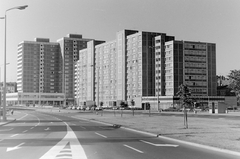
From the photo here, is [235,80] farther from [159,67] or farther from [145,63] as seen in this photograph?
[145,63]

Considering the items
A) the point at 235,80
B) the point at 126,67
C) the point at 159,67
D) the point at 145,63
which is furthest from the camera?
the point at 126,67

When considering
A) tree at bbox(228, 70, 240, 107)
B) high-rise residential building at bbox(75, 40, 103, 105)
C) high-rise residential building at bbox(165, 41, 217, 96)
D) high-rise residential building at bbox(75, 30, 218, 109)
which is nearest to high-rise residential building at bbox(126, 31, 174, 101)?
high-rise residential building at bbox(75, 30, 218, 109)

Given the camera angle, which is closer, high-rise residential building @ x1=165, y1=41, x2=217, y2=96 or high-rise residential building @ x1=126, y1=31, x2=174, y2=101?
high-rise residential building @ x1=165, y1=41, x2=217, y2=96

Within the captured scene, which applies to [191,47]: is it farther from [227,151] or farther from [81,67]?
[227,151]

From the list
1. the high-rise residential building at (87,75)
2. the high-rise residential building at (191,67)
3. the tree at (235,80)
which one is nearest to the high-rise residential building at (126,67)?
the high-rise residential building at (87,75)

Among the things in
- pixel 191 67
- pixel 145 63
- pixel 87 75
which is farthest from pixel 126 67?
pixel 87 75

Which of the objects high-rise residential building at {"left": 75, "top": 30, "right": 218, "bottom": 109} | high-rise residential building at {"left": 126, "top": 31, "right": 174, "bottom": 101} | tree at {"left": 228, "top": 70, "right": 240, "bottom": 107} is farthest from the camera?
high-rise residential building at {"left": 126, "top": 31, "right": 174, "bottom": 101}

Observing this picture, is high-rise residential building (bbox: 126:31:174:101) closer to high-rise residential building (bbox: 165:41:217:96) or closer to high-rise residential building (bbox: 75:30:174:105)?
high-rise residential building (bbox: 75:30:174:105)

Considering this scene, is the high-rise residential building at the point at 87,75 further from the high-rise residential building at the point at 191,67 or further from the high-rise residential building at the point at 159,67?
the high-rise residential building at the point at 191,67

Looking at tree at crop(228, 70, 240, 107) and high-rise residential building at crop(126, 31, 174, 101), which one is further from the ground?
high-rise residential building at crop(126, 31, 174, 101)

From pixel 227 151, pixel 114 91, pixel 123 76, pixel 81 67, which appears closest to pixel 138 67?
pixel 123 76

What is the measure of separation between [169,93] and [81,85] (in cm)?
7218

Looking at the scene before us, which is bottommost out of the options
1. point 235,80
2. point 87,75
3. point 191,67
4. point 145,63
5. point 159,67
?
point 235,80

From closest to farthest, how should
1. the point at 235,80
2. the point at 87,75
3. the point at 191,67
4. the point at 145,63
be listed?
the point at 235,80, the point at 191,67, the point at 145,63, the point at 87,75
